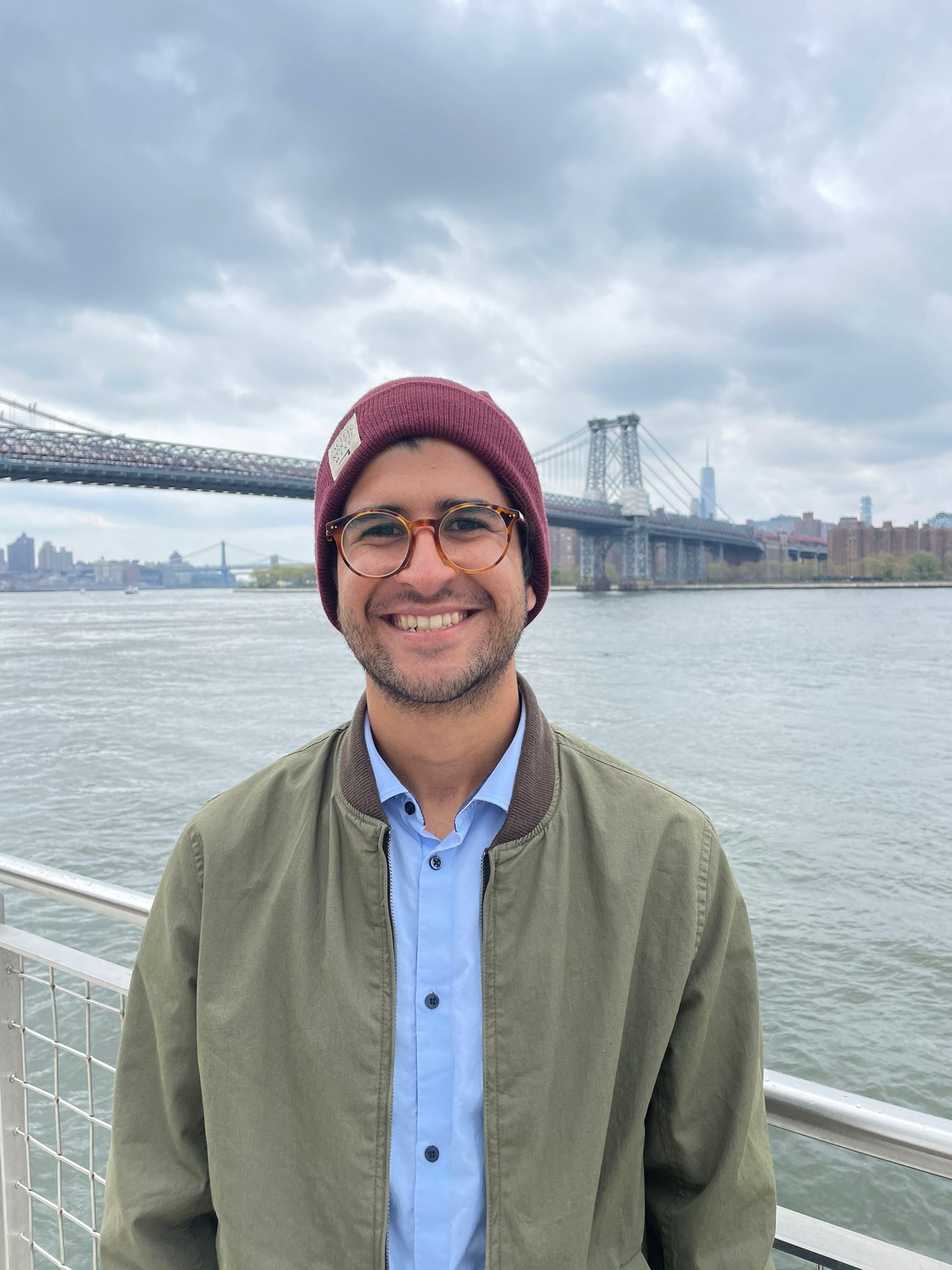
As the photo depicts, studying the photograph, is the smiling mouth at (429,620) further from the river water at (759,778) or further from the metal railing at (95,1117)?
the river water at (759,778)

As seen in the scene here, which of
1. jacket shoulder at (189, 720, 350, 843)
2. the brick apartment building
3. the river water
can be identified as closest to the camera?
jacket shoulder at (189, 720, 350, 843)

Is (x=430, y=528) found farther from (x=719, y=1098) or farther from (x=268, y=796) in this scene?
(x=719, y=1098)

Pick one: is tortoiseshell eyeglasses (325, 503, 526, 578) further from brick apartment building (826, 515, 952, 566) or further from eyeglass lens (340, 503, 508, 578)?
brick apartment building (826, 515, 952, 566)

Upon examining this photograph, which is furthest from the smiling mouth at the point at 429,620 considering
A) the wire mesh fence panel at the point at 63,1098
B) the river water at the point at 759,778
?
the river water at the point at 759,778

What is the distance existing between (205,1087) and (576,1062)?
286mm

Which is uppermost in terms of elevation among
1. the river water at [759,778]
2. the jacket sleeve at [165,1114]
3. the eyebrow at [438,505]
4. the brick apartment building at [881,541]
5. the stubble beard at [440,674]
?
the brick apartment building at [881,541]

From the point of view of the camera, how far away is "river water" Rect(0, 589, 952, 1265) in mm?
3701

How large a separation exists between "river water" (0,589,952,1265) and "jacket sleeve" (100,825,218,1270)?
96.7 inches

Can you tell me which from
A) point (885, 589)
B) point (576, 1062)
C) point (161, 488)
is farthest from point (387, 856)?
point (885, 589)

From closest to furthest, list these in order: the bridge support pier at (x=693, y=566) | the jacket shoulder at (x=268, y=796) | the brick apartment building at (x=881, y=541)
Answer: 1. the jacket shoulder at (x=268, y=796)
2. the bridge support pier at (x=693, y=566)
3. the brick apartment building at (x=881, y=541)

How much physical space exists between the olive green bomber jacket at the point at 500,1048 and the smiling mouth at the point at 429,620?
0.14 metres

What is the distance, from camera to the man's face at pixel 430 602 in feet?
2.70

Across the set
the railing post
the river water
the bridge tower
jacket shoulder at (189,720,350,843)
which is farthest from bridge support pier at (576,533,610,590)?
jacket shoulder at (189,720,350,843)

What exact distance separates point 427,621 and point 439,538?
0.07 meters
